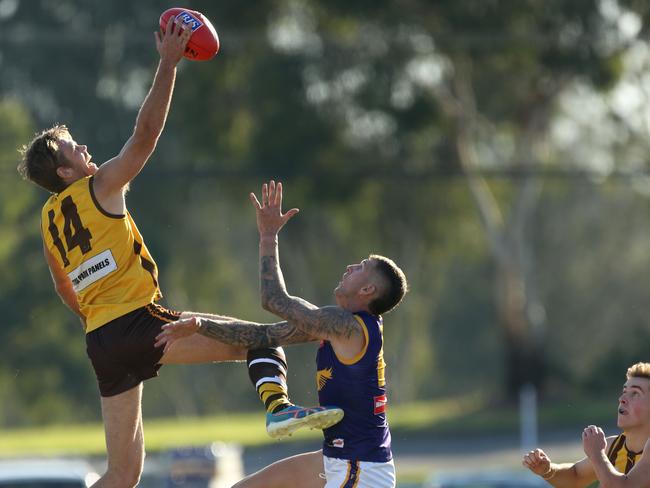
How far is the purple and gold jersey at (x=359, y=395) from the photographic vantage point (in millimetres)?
7762

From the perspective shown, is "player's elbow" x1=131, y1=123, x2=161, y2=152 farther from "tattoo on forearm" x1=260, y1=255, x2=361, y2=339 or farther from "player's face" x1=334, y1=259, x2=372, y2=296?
"player's face" x1=334, y1=259, x2=372, y2=296

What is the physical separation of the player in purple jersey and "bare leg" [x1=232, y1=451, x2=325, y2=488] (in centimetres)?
20

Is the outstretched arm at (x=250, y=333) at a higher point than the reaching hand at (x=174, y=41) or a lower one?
lower

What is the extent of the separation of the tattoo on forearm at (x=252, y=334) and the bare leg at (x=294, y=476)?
0.72 meters

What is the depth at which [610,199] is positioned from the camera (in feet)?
191

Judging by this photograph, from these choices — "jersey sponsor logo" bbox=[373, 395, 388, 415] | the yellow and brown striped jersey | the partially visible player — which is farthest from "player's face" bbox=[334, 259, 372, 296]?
the yellow and brown striped jersey

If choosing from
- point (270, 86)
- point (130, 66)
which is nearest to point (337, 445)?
point (270, 86)

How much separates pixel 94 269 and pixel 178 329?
31.4 inches

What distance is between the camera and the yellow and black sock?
316 inches

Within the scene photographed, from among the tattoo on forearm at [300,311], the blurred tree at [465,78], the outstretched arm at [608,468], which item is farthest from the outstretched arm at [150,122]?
the blurred tree at [465,78]

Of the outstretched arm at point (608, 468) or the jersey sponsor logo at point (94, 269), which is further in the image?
the jersey sponsor logo at point (94, 269)

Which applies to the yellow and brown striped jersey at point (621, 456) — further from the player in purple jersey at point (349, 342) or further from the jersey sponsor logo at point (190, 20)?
the jersey sponsor logo at point (190, 20)

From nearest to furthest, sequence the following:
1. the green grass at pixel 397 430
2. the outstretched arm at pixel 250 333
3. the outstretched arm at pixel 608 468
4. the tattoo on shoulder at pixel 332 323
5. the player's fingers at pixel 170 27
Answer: the outstretched arm at pixel 608 468, the tattoo on shoulder at pixel 332 323, the player's fingers at pixel 170 27, the outstretched arm at pixel 250 333, the green grass at pixel 397 430

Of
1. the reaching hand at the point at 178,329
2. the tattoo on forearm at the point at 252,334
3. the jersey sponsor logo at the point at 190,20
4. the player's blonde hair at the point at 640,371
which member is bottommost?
the player's blonde hair at the point at 640,371
